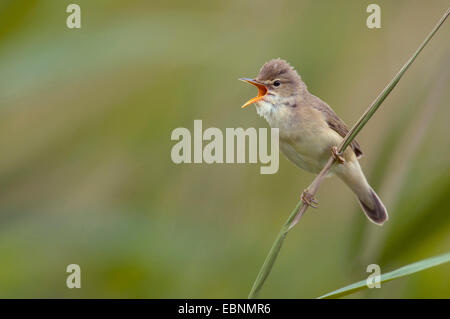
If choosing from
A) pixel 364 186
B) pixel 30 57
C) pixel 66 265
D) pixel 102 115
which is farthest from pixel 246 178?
pixel 30 57

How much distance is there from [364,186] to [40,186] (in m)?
1.84

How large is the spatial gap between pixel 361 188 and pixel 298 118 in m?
0.59

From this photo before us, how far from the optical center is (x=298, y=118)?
9.70 feet

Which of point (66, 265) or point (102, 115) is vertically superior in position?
point (102, 115)

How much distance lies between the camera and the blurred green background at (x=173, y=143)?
2465 mm

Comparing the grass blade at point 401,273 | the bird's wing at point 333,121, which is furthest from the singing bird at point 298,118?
the grass blade at point 401,273

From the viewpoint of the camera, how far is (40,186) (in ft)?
10.7

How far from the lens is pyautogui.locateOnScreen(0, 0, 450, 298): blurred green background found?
246cm

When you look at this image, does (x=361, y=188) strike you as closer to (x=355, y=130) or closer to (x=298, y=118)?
(x=298, y=118)

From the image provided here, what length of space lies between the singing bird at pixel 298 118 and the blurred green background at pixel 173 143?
0.09 m

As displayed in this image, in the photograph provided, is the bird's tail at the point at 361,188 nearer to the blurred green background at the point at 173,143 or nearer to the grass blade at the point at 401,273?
the blurred green background at the point at 173,143
